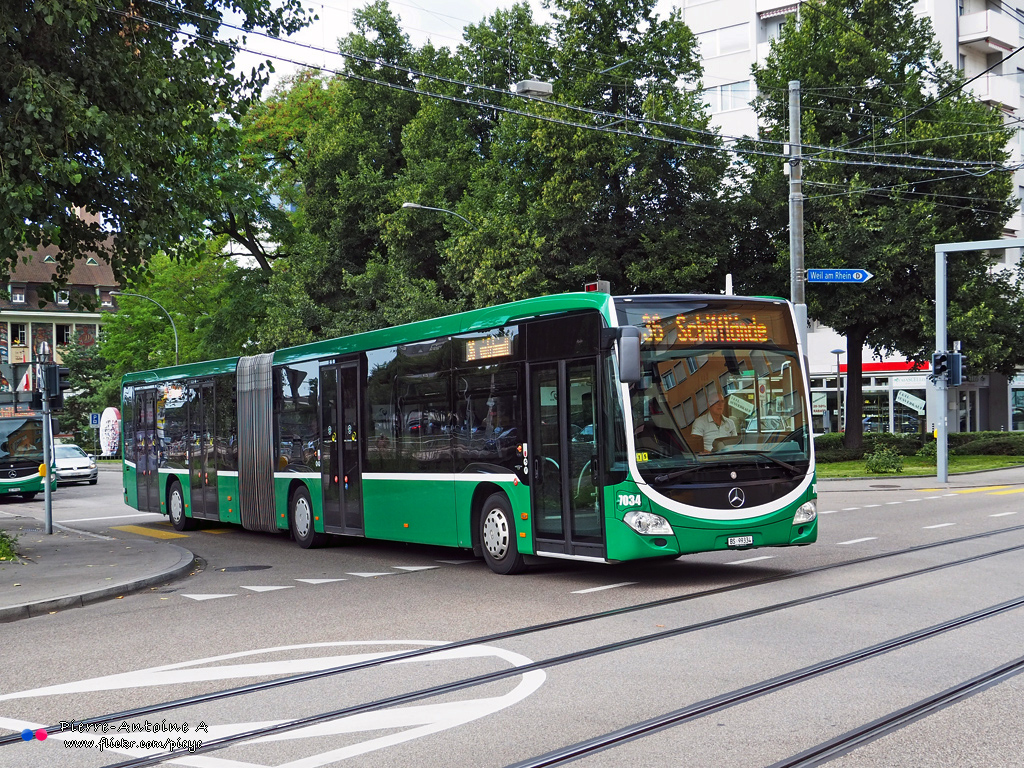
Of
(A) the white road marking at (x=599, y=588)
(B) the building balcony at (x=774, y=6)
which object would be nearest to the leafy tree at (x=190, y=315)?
(B) the building balcony at (x=774, y=6)

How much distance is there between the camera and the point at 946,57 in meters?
50.7

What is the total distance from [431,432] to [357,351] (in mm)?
2396

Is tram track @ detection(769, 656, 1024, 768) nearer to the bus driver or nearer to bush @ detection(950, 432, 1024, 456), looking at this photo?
the bus driver

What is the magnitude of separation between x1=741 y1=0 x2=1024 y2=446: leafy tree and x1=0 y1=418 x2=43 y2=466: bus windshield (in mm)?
21813

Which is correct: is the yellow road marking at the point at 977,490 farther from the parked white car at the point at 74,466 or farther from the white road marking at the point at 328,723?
the parked white car at the point at 74,466

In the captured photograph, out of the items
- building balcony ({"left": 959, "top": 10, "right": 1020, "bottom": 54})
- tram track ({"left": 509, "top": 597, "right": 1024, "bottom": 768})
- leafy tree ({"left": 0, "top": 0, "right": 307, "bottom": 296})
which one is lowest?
tram track ({"left": 509, "top": 597, "right": 1024, "bottom": 768})

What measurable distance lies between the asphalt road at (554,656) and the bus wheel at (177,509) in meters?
7.88

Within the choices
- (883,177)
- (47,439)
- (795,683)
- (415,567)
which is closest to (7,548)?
(47,439)

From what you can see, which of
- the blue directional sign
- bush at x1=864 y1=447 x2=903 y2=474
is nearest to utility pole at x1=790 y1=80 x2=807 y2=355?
the blue directional sign

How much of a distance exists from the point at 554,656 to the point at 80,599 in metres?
6.27

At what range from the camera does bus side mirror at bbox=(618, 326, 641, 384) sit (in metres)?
11.0

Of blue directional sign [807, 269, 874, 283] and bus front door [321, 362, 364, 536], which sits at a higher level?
blue directional sign [807, 269, 874, 283]

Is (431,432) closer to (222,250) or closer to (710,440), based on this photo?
(710,440)

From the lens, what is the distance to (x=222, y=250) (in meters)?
52.2
